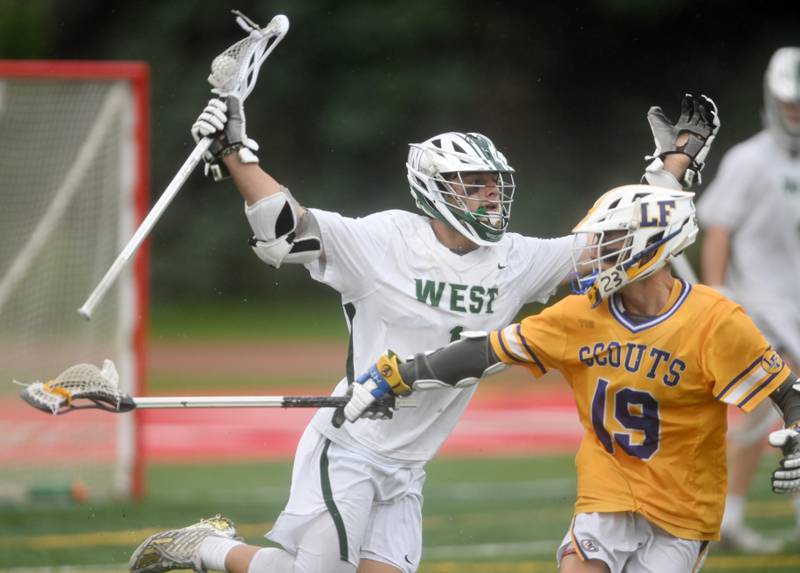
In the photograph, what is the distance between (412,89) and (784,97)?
1522 cm

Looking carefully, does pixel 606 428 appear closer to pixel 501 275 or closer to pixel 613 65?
pixel 501 275

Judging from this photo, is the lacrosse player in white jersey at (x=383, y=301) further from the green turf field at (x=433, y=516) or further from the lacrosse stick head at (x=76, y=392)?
the green turf field at (x=433, y=516)

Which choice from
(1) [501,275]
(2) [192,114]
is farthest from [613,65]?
(1) [501,275]

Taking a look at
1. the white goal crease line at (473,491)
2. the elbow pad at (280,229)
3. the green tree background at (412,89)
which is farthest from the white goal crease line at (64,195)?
the green tree background at (412,89)

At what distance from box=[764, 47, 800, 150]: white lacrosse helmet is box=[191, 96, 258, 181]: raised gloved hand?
12.2 feet

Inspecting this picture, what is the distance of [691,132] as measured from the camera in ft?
17.5

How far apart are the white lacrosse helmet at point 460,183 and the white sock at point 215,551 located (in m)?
1.41

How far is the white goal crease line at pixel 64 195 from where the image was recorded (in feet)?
30.0

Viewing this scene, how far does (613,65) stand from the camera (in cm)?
2280

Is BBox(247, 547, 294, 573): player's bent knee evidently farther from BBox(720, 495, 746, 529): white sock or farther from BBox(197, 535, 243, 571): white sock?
BBox(720, 495, 746, 529): white sock

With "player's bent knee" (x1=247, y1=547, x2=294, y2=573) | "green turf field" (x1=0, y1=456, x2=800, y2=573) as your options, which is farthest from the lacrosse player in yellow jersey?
"green turf field" (x1=0, y1=456, x2=800, y2=573)

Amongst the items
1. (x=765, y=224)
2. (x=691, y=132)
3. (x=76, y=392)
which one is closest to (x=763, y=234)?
(x=765, y=224)

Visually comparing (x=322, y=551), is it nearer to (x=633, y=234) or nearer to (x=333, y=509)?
(x=333, y=509)

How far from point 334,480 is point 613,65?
1861 cm
